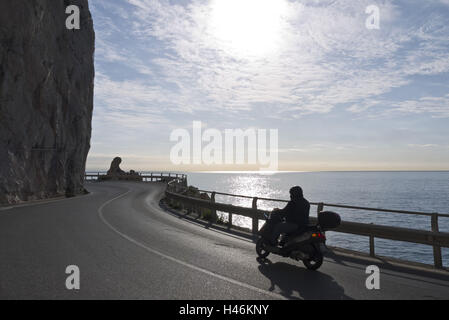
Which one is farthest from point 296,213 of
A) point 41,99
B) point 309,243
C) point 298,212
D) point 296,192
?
point 41,99

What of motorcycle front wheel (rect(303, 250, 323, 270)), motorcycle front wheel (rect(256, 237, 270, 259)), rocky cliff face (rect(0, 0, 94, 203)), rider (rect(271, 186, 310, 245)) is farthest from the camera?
rocky cliff face (rect(0, 0, 94, 203))

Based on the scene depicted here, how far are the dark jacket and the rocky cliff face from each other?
17405 millimetres

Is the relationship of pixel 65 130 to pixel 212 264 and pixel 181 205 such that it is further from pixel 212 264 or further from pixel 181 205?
pixel 212 264

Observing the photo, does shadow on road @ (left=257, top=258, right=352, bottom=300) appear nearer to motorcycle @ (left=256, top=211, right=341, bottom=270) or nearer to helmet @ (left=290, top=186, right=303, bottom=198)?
motorcycle @ (left=256, top=211, right=341, bottom=270)

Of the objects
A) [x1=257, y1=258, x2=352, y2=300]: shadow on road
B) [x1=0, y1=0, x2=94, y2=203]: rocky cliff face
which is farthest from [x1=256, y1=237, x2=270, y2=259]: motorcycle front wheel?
[x1=0, y1=0, x2=94, y2=203]: rocky cliff face

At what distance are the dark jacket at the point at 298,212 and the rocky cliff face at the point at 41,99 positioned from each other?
685 inches

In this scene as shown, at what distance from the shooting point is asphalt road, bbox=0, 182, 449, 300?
523cm

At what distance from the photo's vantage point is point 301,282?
5996 mm

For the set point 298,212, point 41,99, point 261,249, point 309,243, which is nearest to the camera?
point 309,243

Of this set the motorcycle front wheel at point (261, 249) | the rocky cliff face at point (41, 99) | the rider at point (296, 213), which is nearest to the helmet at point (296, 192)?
the rider at point (296, 213)

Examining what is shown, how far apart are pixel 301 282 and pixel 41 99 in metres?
23.0

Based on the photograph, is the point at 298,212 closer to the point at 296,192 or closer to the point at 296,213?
the point at 296,213
